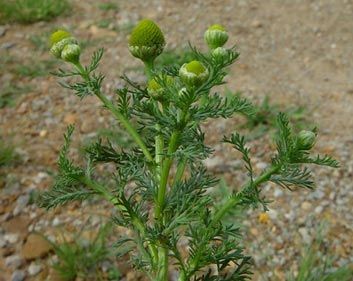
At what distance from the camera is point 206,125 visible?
9.15 ft

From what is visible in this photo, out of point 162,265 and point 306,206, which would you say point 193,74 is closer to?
point 162,265

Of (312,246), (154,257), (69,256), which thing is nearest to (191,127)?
(154,257)

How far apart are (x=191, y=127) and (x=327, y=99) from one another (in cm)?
218

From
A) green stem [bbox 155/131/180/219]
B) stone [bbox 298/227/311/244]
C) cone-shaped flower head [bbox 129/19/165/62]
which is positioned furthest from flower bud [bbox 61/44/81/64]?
stone [bbox 298/227/311/244]

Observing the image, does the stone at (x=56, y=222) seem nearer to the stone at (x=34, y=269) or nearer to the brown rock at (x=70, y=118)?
the stone at (x=34, y=269)

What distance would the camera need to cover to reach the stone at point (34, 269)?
202 cm

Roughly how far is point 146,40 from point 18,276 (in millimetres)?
1298

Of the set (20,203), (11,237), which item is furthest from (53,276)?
(20,203)

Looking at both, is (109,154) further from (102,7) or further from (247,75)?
(102,7)

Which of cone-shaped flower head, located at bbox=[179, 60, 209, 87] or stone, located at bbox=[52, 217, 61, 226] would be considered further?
stone, located at bbox=[52, 217, 61, 226]

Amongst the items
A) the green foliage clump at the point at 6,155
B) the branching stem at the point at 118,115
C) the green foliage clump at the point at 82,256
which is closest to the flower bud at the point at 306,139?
the branching stem at the point at 118,115

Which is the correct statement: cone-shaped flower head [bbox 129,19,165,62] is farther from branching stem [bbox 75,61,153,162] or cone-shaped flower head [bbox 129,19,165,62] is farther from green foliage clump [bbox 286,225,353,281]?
green foliage clump [bbox 286,225,353,281]

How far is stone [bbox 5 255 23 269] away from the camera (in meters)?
2.03

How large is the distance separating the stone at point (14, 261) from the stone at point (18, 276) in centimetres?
3
